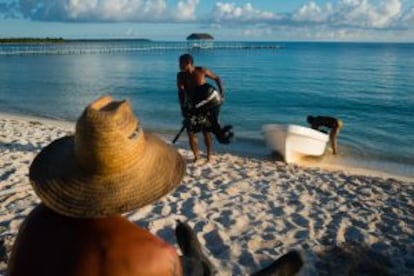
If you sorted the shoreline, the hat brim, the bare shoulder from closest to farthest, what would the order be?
1. the bare shoulder
2. the hat brim
3. the shoreline

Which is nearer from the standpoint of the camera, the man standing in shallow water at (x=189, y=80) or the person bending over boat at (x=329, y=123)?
the man standing in shallow water at (x=189, y=80)

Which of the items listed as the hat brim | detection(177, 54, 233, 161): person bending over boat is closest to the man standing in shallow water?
detection(177, 54, 233, 161): person bending over boat

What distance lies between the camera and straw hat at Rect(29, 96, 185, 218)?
64.1 inches

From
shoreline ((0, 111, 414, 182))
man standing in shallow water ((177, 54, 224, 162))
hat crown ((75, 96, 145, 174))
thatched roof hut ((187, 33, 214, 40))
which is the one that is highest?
hat crown ((75, 96, 145, 174))

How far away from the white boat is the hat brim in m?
7.47

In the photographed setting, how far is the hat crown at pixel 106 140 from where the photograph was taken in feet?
5.34

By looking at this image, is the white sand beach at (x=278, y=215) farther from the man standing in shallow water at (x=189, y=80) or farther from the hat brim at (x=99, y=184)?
the hat brim at (x=99, y=184)

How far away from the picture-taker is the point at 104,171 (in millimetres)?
1681

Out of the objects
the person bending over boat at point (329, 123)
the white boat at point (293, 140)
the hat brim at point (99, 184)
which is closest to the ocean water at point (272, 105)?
the person bending over boat at point (329, 123)

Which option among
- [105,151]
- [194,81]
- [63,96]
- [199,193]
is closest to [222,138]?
[194,81]

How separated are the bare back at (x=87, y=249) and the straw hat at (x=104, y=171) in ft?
0.17

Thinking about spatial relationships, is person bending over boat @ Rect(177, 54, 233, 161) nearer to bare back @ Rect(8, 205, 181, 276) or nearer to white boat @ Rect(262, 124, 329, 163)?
white boat @ Rect(262, 124, 329, 163)

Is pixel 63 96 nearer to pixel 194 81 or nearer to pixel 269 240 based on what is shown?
pixel 194 81

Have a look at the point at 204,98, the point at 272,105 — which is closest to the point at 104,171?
the point at 204,98
